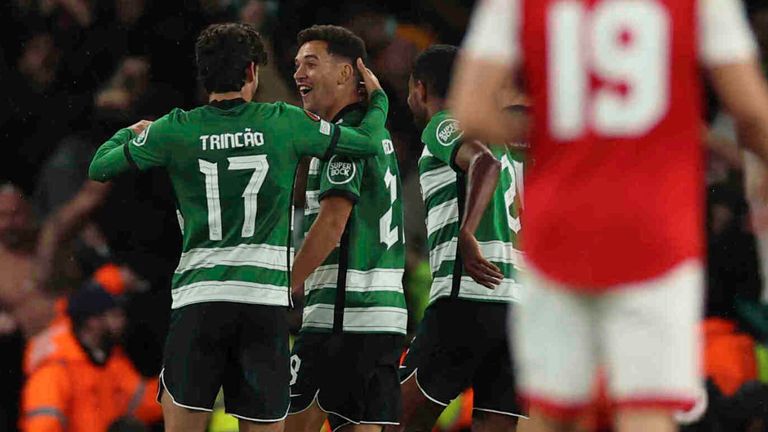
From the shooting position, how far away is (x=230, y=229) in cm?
610

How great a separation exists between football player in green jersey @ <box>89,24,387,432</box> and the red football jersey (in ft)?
7.52

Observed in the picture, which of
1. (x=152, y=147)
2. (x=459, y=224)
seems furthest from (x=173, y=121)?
(x=459, y=224)

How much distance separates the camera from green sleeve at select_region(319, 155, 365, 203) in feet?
21.4

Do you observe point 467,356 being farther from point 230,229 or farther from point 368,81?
point 230,229

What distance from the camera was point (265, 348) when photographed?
20.1 ft

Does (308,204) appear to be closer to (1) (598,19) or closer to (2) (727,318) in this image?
(1) (598,19)

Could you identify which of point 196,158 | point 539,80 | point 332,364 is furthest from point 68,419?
point 539,80

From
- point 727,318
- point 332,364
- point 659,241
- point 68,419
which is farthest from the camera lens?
point 727,318

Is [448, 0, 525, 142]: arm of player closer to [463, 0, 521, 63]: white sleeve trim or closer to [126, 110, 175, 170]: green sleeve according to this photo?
[463, 0, 521, 63]: white sleeve trim

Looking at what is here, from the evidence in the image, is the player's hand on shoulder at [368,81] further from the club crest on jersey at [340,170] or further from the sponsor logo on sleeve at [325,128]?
the sponsor logo on sleeve at [325,128]

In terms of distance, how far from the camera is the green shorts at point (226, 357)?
610 cm

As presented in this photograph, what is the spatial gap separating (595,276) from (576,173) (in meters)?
0.27

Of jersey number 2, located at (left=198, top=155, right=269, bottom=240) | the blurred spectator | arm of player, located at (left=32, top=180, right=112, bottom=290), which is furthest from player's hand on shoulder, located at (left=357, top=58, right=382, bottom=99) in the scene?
arm of player, located at (left=32, top=180, right=112, bottom=290)

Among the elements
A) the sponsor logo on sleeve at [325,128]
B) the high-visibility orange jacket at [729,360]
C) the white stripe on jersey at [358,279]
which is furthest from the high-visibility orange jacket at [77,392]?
the high-visibility orange jacket at [729,360]
